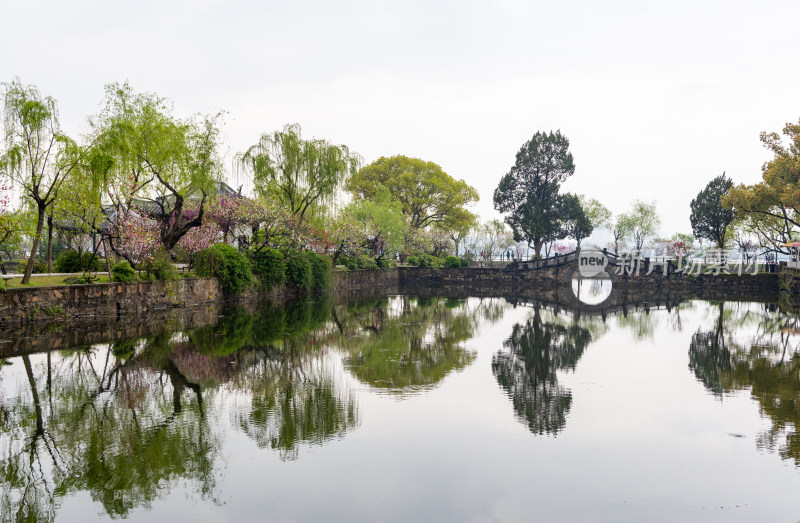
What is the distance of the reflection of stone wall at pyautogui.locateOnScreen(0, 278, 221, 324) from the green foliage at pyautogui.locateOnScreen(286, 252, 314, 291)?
6.81 meters

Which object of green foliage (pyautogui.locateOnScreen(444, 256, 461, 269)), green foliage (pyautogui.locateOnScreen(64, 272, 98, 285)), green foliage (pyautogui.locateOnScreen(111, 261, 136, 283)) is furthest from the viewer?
green foliage (pyautogui.locateOnScreen(444, 256, 461, 269))

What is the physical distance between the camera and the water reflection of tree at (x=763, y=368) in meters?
7.64

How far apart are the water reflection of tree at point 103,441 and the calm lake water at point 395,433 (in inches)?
1.2

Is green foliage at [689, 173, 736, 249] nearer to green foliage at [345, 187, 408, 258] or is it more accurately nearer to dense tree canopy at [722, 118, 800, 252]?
dense tree canopy at [722, 118, 800, 252]

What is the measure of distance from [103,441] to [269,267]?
21571 mm

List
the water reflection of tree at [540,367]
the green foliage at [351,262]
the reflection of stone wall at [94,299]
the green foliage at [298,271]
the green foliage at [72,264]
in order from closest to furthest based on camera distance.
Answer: the water reflection of tree at [540,367] < the reflection of stone wall at [94,299] < the green foliage at [72,264] < the green foliage at [298,271] < the green foliage at [351,262]

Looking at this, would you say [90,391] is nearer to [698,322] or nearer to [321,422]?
[321,422]

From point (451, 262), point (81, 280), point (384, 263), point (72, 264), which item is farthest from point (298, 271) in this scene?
point (451, 262)

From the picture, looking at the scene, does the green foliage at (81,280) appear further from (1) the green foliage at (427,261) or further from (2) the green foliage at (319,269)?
(1) the green foliage at (427,261)

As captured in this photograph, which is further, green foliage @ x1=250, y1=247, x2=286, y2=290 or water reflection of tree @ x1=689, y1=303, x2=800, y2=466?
green foliage @ x1=250, y1=247, x2=286, y2=290

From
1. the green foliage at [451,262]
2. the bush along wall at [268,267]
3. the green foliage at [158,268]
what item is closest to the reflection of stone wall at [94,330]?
the green foliage at [158,268]

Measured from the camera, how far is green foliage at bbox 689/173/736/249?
49.9 metres

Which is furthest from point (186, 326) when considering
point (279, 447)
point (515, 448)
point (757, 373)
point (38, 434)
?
point (757, 373)

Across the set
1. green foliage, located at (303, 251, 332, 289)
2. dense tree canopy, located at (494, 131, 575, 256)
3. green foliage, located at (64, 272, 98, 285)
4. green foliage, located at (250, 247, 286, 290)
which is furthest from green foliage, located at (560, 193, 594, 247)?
green foliage, located at (64, 272, 98, 285)
